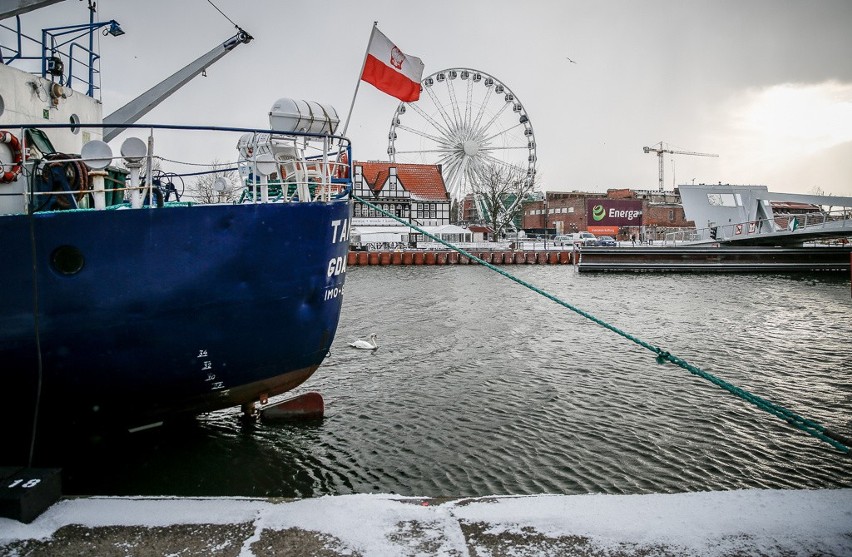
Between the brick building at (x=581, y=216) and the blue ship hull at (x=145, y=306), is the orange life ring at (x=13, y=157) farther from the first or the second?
the brick building at (x=581, y=216)

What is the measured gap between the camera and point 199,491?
263 inches

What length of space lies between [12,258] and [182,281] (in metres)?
1.67

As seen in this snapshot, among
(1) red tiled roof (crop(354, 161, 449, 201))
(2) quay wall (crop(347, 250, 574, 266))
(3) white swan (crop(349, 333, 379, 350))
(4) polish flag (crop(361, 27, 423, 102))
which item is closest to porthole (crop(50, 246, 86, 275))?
(4) polish flag (crop(361, 27, 423, 102))

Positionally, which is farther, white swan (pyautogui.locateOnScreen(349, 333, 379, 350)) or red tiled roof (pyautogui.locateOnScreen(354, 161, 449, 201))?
red tiled roof (pyautogui.locateOnScreen(354, 161, 449, 201))

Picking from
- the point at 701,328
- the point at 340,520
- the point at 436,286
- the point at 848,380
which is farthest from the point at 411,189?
the point at 340,520

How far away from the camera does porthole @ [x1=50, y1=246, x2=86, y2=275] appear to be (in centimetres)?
610

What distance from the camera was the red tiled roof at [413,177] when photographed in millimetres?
70500

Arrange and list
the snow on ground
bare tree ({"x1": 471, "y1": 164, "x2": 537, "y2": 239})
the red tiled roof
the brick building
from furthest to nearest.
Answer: the brick building → the red tiled roof → bare tree ({"x1": 471, "y1": 164, "x2": 537, "y2": 239}) → the snow on ground

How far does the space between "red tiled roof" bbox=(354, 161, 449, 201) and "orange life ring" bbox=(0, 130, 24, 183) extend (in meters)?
62.7

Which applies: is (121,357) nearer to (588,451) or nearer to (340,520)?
(340,520)

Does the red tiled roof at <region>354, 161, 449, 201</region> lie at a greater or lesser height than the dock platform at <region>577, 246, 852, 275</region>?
greater

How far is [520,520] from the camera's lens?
11.9 ft

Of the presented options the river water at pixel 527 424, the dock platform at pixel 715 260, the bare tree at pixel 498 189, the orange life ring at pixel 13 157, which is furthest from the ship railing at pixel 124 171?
the bare tree at pixel 498 189

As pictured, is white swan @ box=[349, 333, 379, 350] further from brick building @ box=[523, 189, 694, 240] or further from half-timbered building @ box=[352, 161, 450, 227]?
brick building @ box=[523, 189, 694, 240]
